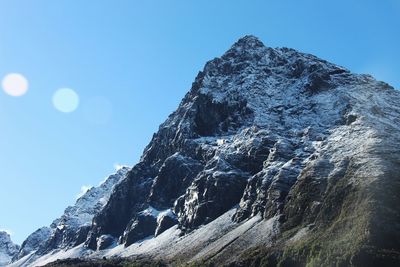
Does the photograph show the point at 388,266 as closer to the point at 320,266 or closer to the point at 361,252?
the point at 361,252

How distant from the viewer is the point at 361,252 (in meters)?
195

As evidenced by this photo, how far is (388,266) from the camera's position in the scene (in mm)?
190625

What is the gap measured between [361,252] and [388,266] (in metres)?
9.09

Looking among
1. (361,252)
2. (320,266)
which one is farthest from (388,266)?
(320,266)

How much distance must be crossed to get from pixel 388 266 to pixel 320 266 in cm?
2119

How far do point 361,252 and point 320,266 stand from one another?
13.9 m

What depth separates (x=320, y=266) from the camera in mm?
198750
